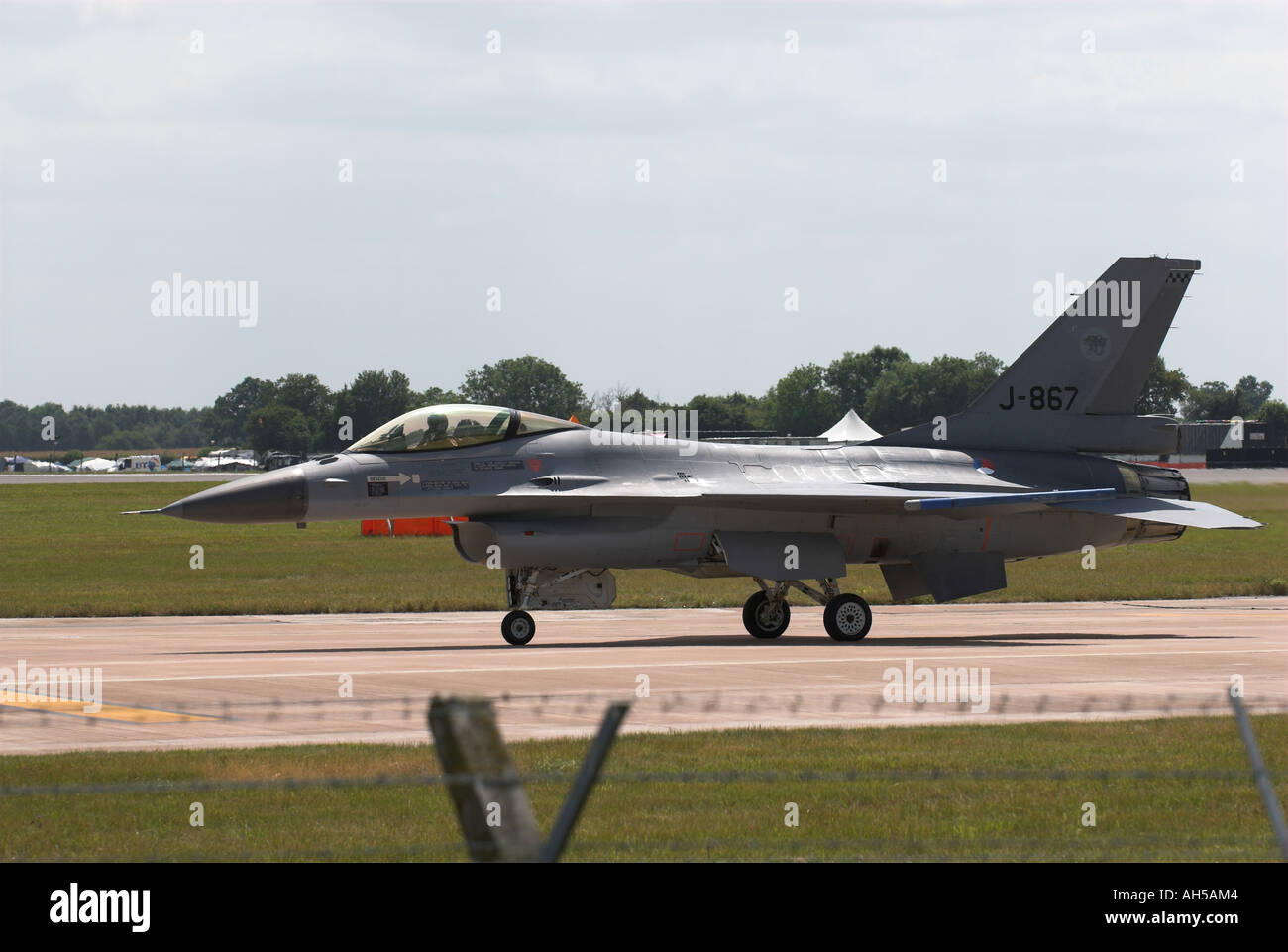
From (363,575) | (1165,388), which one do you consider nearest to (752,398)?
(1165,388)

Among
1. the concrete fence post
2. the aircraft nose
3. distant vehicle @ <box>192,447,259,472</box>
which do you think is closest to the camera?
the concrete fence post

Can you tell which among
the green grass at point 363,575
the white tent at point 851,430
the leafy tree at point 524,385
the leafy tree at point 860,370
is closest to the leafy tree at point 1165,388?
the leafy tree at point 860,370

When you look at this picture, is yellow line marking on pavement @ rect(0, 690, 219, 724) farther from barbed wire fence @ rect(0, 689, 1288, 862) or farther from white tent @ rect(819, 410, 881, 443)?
white tent @ rect(819, 410, 881, 443)

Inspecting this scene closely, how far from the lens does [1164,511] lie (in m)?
25.3

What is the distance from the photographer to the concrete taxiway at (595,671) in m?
15.2

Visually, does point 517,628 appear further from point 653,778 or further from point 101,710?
point 653,778

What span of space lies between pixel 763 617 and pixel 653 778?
707 inches

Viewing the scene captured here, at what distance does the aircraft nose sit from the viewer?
21781 mm

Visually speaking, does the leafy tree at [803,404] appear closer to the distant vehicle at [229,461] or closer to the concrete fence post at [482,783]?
the distant vehicle at [229,461]

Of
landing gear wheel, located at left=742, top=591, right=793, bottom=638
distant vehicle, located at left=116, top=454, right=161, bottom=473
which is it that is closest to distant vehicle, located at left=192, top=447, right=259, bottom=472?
distant vehicle, located at left=116, top=454, right=161, bottom=473

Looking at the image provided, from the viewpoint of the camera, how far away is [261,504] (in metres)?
22.0

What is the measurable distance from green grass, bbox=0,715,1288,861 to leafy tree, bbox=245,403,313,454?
96.8m

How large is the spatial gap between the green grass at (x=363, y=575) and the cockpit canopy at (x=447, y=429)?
803 centimetres
